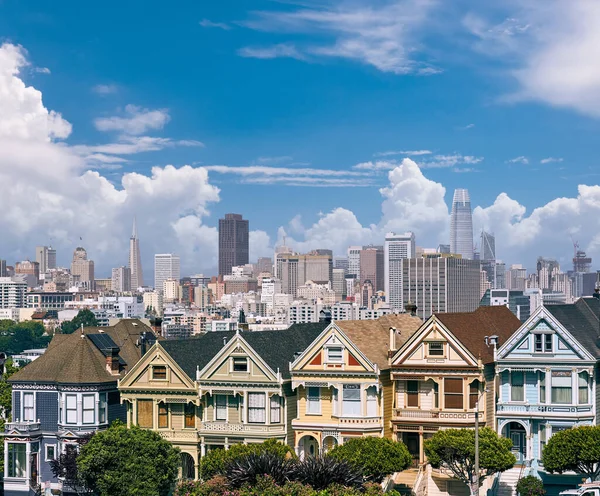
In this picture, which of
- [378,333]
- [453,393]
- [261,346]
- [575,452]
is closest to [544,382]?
[453,393]

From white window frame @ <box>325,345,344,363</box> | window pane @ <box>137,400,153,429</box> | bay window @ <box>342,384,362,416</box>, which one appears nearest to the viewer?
bay window @ <box>342,384,362,416</box>

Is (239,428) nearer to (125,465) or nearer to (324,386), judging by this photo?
(324,386)

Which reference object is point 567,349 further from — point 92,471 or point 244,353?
point 92,471

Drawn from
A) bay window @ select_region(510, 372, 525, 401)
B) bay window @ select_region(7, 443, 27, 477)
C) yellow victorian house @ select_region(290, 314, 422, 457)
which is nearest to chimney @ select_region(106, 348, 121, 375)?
bay window @ select_region(7, 443, 27, 477)

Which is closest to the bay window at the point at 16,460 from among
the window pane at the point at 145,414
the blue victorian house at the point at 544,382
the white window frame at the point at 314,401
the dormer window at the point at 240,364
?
the window pane at the point at 145,414

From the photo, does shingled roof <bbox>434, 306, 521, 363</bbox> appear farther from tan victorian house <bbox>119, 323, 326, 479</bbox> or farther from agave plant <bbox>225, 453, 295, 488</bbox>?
agave plant <bbox>225, 453, 295, 488</bbox>
